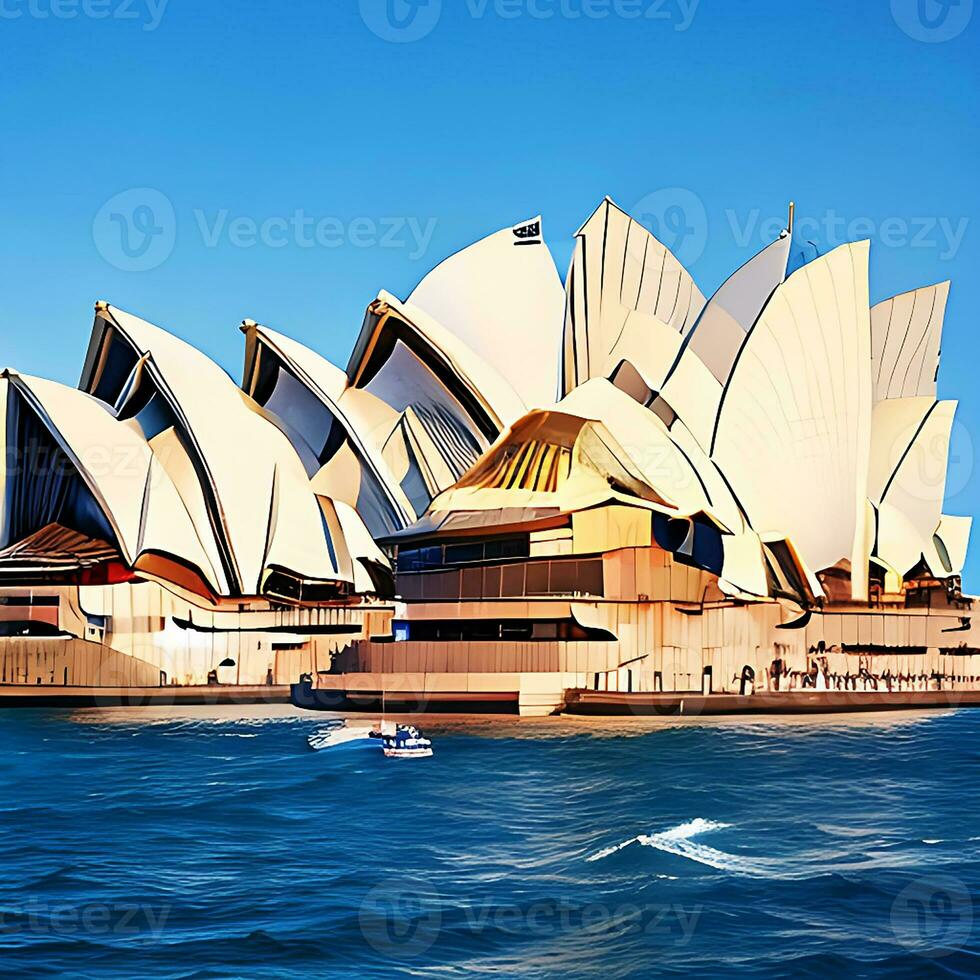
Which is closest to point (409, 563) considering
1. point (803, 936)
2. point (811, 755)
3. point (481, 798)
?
point (811, 755)

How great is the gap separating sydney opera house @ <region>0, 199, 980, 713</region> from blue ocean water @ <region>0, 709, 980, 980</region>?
32.9ft

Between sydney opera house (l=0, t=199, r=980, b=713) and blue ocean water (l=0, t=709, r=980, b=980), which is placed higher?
sydney opera house (l=0, t=199, r=980, b=713)

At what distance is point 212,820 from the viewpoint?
67.2 feet

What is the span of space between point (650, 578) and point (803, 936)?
2569 centimetres

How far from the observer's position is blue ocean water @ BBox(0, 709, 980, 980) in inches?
546

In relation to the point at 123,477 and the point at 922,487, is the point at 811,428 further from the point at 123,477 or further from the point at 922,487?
the point at 123,477

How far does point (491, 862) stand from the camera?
1795cm

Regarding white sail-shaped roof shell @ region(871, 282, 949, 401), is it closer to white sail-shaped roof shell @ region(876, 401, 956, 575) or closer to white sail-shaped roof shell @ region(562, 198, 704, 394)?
white sail-shaped roof shell @ region(876, 401, 956, 575)
